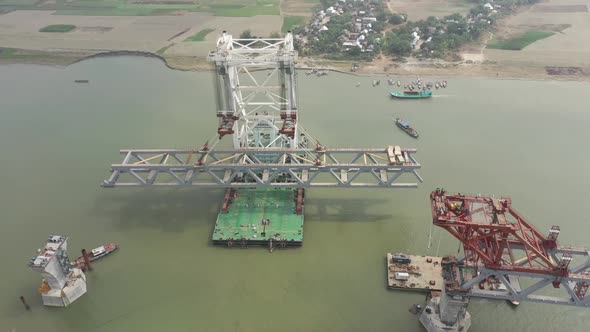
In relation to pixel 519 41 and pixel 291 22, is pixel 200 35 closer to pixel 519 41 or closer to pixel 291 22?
pixel 291 22

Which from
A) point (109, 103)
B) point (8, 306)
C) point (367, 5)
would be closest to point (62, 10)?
point (109, 103)

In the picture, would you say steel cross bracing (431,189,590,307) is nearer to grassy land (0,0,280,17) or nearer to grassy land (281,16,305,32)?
grassy land (281,16,305,32)

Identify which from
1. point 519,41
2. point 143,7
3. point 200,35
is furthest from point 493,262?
point 143,7

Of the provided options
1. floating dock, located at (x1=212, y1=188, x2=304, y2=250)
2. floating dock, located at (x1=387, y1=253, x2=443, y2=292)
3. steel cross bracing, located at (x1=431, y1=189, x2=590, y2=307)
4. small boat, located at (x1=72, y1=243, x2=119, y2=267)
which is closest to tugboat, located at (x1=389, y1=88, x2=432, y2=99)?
floating dock, located at (x1=212, y1=188, x2=304, y2=250)

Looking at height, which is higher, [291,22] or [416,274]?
[291,22]

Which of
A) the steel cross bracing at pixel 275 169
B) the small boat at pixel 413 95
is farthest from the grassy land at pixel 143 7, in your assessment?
the steel cross bracing at pixel 275 169
